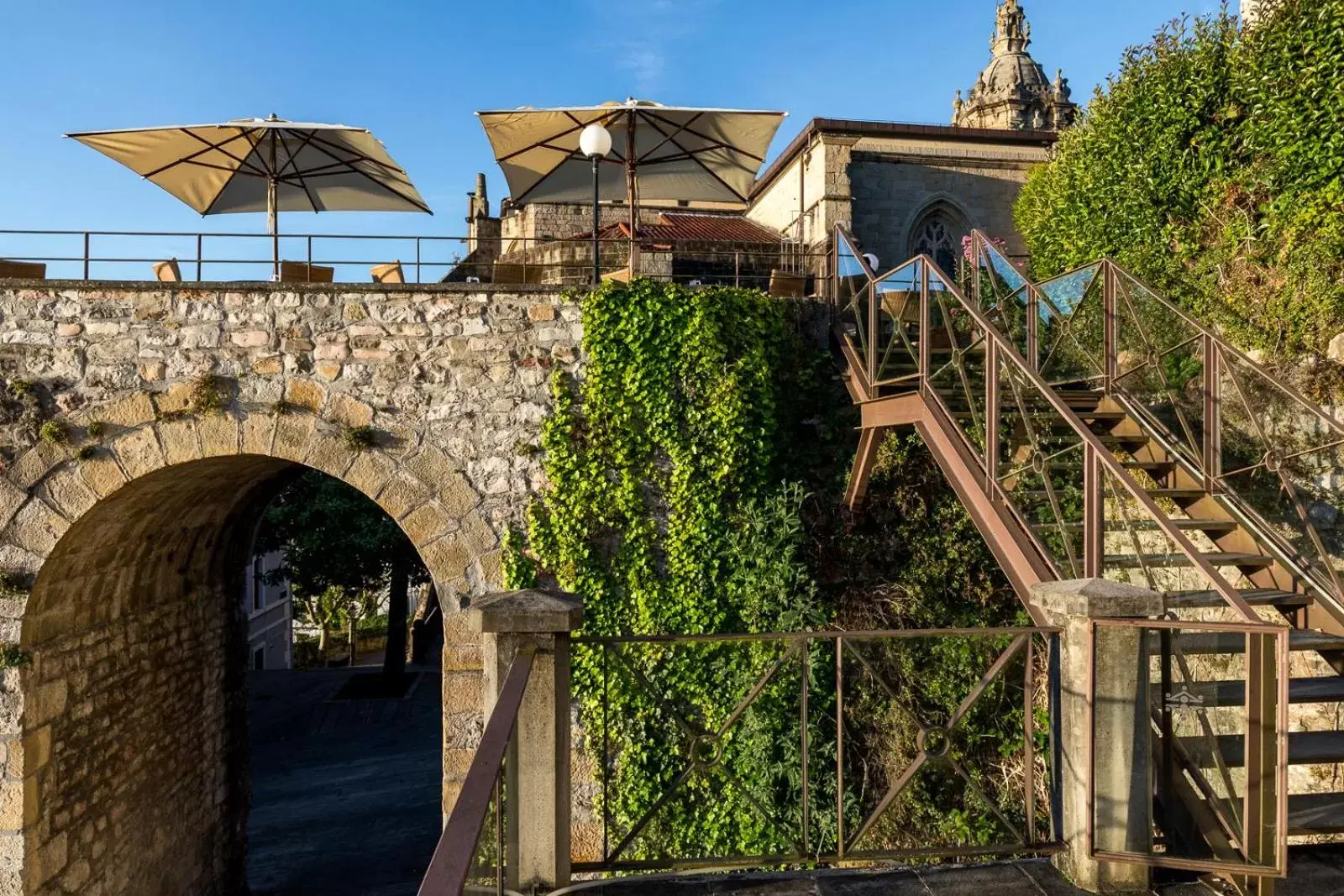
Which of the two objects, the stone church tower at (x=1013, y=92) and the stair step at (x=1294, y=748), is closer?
the stair step at (x=1294, y=748)

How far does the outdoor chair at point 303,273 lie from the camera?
7.50 meters

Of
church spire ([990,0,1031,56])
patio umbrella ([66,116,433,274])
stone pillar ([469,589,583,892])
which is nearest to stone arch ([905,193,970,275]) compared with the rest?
patio umbrella ([66,116,433,274])

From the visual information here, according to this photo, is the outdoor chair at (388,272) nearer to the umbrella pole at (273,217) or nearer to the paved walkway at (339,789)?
the umbrella pole at (273,217)

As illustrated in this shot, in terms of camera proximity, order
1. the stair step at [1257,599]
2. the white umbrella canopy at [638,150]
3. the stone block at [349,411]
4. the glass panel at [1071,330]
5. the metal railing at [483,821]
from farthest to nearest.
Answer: the white umbrella canopy at [638,150], the glass panel at [1071,330], the stone block at [349,411], the stair step at [1257,599], the metal railing at [483,821]

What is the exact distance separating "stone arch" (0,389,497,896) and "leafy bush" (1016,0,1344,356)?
6847 mm

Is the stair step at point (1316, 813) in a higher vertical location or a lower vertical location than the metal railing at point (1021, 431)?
lower

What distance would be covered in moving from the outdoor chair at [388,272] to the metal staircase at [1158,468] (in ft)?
13.3

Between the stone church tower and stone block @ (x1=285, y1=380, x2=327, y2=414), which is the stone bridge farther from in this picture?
the stone church tower

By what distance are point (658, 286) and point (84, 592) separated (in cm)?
558

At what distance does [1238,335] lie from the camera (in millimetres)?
7465

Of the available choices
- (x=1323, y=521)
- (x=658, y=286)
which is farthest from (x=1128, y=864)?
(x=658, y=286)

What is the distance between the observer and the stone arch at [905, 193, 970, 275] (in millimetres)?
14625

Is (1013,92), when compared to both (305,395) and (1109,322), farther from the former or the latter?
(305,395)

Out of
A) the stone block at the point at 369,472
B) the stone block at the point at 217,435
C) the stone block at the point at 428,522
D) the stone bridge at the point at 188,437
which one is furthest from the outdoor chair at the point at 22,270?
the stone block at the point at 428,522
